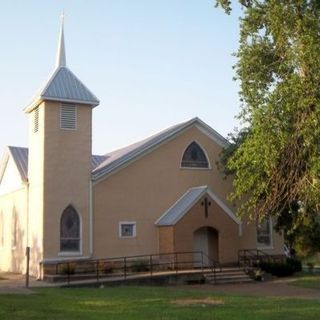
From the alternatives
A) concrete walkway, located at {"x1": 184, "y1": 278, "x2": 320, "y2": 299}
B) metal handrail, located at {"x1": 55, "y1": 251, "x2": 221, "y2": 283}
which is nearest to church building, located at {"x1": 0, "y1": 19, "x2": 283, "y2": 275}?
metal handrail, located at {"x1": 55, "y1": 251, "x2": 221, "y2": 283}

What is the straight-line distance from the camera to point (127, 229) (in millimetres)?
30094

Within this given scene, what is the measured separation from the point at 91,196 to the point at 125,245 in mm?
3012

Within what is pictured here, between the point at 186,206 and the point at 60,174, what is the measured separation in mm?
6426

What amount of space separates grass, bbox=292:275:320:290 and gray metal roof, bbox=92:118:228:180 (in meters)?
8.71

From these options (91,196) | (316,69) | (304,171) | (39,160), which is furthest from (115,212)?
(316,69)

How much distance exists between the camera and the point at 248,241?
33.1 meters

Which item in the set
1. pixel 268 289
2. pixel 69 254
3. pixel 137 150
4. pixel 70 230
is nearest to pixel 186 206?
pixel 137 150

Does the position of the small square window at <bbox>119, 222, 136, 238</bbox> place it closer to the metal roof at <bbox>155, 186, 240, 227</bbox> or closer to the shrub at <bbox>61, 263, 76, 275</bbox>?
the metal roof at <bbox>155, 186, 240, 227</bbox>

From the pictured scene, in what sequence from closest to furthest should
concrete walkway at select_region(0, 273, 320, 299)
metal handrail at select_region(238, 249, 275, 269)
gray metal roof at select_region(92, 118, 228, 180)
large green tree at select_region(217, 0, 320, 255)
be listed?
large green tree at select_region(217, 0, 320, 255), concrete walkway at select_region(0, 273, 320, 299), gray metal roof at select_region(92, 118, 228, 180), metal handrail at select_region(238, 249, 275, 269)

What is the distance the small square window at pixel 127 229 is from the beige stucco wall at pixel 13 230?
4905mm

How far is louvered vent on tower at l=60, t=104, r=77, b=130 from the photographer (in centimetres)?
2912

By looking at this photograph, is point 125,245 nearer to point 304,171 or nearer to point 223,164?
point 223,164

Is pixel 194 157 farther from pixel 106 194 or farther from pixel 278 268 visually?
pixel 278 268

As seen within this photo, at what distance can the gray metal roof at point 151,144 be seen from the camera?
29781mm
